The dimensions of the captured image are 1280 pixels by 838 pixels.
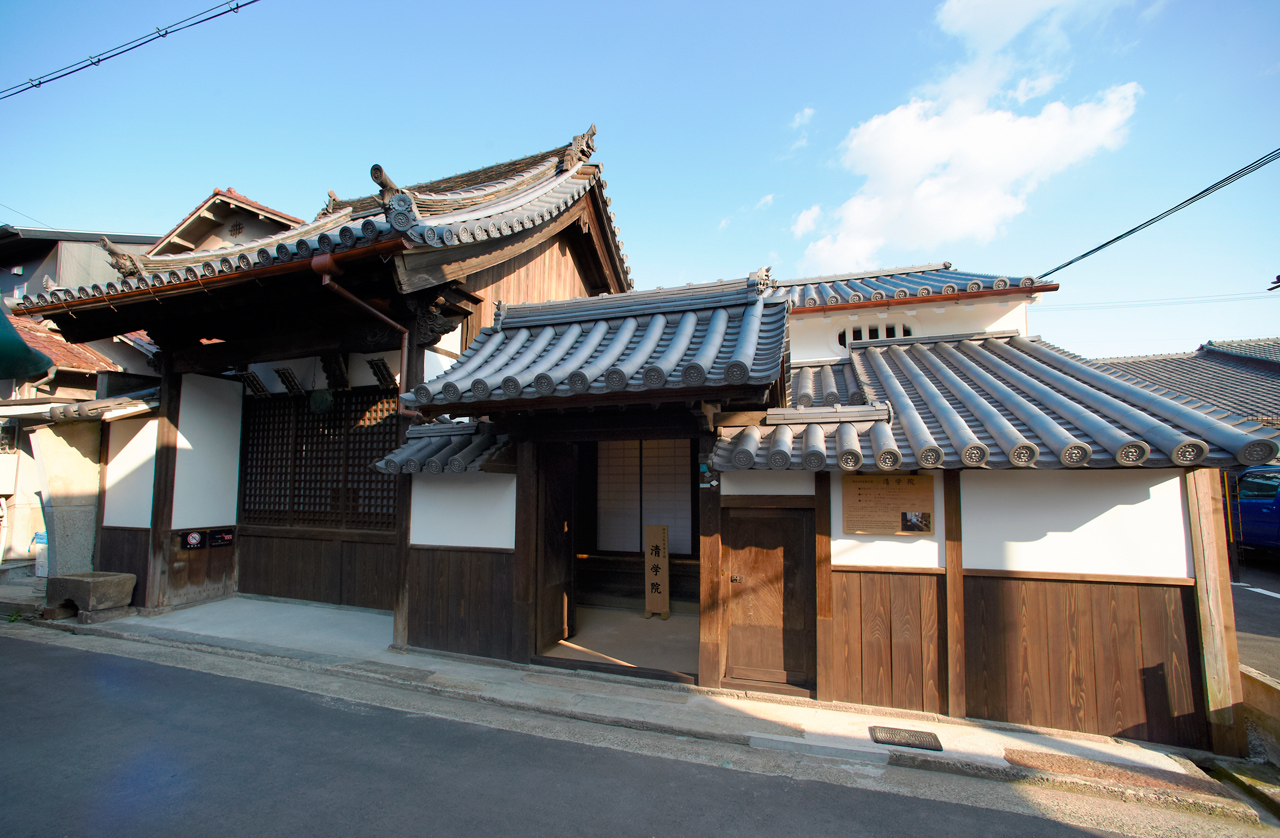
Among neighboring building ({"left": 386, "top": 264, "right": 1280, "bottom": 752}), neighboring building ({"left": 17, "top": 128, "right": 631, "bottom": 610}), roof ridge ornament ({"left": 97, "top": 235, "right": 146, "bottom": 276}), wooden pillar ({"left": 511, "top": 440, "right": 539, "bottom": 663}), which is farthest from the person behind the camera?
roof ridge ornament ({"left": 97, "top": 235, "right": 146, "bottom": 276})

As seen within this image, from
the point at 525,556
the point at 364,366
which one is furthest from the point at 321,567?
the point at 525,556

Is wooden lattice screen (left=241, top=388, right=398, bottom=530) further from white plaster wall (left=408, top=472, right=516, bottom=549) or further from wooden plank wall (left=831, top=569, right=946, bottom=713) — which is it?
wooden plank wall (left=831, top=569, right=946, bottom=713)

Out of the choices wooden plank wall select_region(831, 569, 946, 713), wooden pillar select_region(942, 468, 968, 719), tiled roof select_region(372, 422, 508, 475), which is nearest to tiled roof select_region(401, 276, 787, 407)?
tiled roof select_region(372, 422, 508, 475)

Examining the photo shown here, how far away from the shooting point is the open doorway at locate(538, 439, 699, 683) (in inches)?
292

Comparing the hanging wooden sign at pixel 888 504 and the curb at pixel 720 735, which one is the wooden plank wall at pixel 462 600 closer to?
the curb at pixel 720 735

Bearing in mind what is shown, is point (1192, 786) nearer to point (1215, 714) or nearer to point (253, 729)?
point (1215, 714)

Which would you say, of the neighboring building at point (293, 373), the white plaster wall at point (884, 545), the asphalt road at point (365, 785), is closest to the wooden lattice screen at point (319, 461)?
the neighboring building at point (293, 373)

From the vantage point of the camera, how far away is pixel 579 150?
1214 centimetres

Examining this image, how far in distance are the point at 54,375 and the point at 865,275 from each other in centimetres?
1903

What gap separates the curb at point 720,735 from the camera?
168 inches

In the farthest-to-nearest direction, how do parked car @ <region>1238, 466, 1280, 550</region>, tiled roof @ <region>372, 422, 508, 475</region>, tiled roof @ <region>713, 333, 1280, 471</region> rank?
parked car @ <region>1238, 466, 1280, 550</region>, tiled roof @ <region>372, 422, 508, 475</region>, tiled roof @ <region>713, 333, 1280, 471</region>

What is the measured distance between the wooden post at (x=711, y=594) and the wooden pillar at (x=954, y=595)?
7.41 ft

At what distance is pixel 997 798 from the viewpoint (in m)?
4.34

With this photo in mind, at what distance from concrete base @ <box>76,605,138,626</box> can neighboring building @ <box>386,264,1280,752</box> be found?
224 inches
